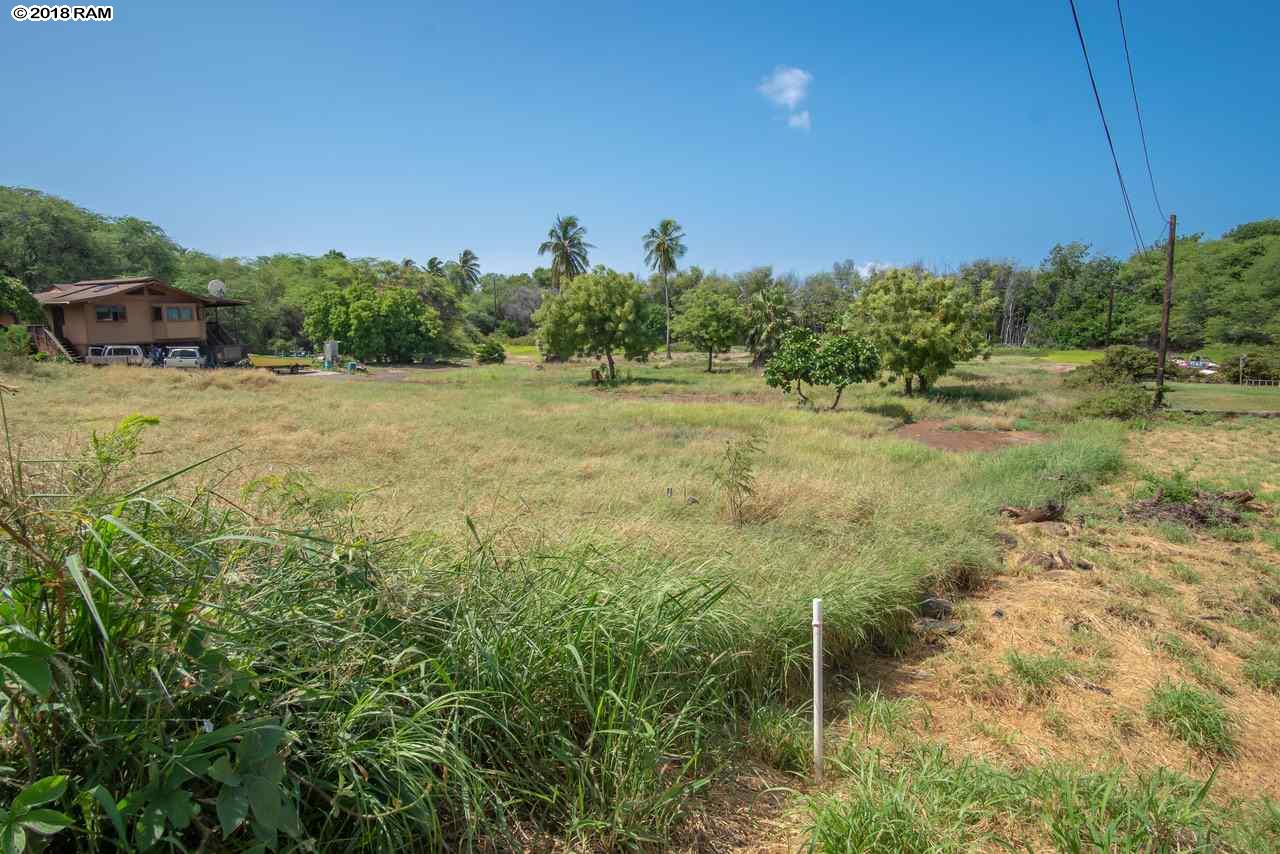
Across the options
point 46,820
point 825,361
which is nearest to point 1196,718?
point 46,820

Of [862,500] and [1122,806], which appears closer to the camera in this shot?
[1122,806]

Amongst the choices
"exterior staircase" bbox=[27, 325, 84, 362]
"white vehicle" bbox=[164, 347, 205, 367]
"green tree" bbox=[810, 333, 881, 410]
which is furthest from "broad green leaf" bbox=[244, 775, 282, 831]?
"exterior staircase" bbox=[27, 325, 84, 362]

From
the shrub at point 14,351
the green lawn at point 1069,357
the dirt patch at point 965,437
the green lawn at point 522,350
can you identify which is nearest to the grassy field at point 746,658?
the dirt patch at point 965,437

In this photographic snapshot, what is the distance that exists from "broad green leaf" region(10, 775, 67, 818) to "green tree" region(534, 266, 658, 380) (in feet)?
113

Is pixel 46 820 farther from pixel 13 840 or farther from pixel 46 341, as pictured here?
pixel 46 341

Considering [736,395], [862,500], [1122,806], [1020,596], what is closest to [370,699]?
[1122,806]

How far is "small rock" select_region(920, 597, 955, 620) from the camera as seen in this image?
608 cm

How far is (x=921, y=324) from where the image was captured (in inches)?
1019

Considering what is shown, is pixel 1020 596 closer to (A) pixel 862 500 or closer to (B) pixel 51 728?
(A) pixel 862 500

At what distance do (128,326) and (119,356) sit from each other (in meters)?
3.87

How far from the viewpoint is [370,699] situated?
2.39 metres

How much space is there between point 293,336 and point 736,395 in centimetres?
4446

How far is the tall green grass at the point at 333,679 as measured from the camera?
6.38 feet

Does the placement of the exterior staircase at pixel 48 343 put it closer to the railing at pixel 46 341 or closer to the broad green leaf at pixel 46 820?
the railing at pixel 46 341
